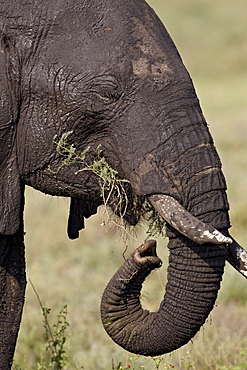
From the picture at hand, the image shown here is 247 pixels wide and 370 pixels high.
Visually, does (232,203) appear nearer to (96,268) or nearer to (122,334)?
(96,268)

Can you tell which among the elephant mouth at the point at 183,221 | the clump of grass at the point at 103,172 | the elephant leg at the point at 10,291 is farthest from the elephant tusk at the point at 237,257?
the elephant leg at the point at 10,291

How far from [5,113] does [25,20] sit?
1.78 feet

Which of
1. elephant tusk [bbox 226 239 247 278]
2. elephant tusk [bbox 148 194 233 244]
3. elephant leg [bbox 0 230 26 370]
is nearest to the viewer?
elephant tusk [bbox 148 194 233 244]

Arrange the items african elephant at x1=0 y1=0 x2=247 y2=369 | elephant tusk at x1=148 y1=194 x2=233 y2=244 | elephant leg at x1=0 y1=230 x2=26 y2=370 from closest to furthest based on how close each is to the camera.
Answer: elephant tusk at x1=148 y1=194 x2=233 y2=244, african elephant at x1=0 y1=0 x2=247 y2=369, elephant leg at x1=0 y1=230 x2=26 y2=370

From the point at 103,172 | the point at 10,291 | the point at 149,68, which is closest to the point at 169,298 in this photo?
the point at 103,172

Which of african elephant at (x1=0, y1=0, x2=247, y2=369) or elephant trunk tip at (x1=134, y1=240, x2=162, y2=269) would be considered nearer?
african elephant at (x1=0, y1=0, x2=247, y2=369)

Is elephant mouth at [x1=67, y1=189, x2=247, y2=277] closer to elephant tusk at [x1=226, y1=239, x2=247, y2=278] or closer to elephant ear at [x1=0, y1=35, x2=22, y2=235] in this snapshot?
elephant tusk at [x1=226, y1=239, x2=247, y2=278]

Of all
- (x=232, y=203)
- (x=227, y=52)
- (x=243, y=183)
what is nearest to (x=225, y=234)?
(x=232, y=203)

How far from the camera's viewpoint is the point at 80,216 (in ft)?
17.6


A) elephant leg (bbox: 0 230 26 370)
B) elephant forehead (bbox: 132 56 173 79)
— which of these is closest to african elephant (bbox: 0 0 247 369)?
elephant forehead (bbox: 132 56 173 79)

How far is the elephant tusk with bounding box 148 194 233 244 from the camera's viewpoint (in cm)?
373

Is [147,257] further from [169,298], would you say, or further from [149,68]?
[149,68]

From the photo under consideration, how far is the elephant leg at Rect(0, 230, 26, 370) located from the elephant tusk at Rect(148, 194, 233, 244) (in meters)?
1.44

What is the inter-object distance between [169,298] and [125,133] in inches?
37.2
